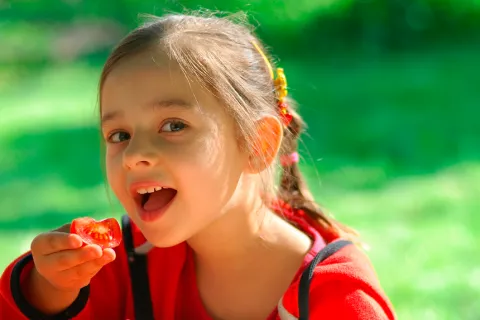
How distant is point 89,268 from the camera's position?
1.65 m

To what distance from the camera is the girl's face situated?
1.64 m

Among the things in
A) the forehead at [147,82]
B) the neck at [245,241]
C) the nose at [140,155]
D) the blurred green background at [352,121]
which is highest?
the forehead at [147,82]

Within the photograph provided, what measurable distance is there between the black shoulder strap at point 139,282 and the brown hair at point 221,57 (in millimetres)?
372

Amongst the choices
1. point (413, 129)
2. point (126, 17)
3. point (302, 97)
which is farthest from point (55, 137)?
point (126, 17)

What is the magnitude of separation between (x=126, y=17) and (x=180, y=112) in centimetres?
629

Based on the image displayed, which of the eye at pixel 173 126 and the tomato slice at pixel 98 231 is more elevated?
the eye at pixel 173 126

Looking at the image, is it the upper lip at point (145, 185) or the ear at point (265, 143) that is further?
the ear at point (265, 143)

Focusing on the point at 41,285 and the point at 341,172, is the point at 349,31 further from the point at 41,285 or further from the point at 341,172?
the point at 41,285

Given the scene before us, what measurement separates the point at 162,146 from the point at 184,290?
482 millimetres

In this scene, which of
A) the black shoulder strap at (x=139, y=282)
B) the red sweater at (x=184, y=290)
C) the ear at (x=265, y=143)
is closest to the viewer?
the red sweater at (x=184, y=290)

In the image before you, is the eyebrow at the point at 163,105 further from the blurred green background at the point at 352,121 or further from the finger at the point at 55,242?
the blurred green background at the point at 352,121

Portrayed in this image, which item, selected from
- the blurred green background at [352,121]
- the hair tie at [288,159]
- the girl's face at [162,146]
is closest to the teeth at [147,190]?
the girl's face at [162,146]

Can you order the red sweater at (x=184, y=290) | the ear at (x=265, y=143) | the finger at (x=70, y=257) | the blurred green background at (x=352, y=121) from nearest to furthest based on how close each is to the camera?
the finger at (x=70, y=257) → the red sweater at (x=184, y=290) → the ear at (x=265, y=143) → the blurred green background at (x=352, y=121)

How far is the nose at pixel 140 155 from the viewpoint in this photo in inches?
63.6
